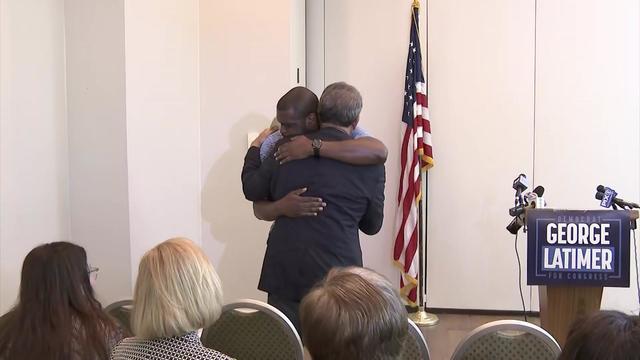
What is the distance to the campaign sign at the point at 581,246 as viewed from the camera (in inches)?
130

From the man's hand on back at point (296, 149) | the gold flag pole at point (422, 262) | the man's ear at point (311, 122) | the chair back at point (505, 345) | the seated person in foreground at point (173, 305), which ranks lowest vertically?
the gold flag pole at point (422, 262)

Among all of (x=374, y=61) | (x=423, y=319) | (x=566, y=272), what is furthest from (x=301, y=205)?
(x=374, y=61)

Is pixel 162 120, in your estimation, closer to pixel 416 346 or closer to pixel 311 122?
pixel 311 122

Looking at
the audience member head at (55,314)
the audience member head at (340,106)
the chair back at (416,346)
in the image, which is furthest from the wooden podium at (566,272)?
the audience member head at (55,314)

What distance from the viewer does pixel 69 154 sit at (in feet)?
12.7

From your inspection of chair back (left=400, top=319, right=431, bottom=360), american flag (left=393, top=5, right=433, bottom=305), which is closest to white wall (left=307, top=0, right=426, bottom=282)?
american flag (left=393, top=5, right=433, bottom=305)

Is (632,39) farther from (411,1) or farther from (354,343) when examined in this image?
(354,343)

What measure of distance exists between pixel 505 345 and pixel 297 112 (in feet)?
4.62

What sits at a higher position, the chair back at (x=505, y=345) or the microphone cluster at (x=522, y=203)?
the microphone cluster at (x=522, y=203)

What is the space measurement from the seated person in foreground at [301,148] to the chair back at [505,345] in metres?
1.01

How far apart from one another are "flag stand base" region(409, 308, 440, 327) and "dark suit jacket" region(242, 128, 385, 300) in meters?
2.41

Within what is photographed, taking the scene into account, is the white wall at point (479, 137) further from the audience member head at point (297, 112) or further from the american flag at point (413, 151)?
the audience member head at point (297, 112)

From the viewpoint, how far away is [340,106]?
9.71 ft

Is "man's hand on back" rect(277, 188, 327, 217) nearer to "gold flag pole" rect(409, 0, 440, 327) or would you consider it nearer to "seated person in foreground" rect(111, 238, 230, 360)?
"seated person in foreground" rect(111, 238, 230, 360)
